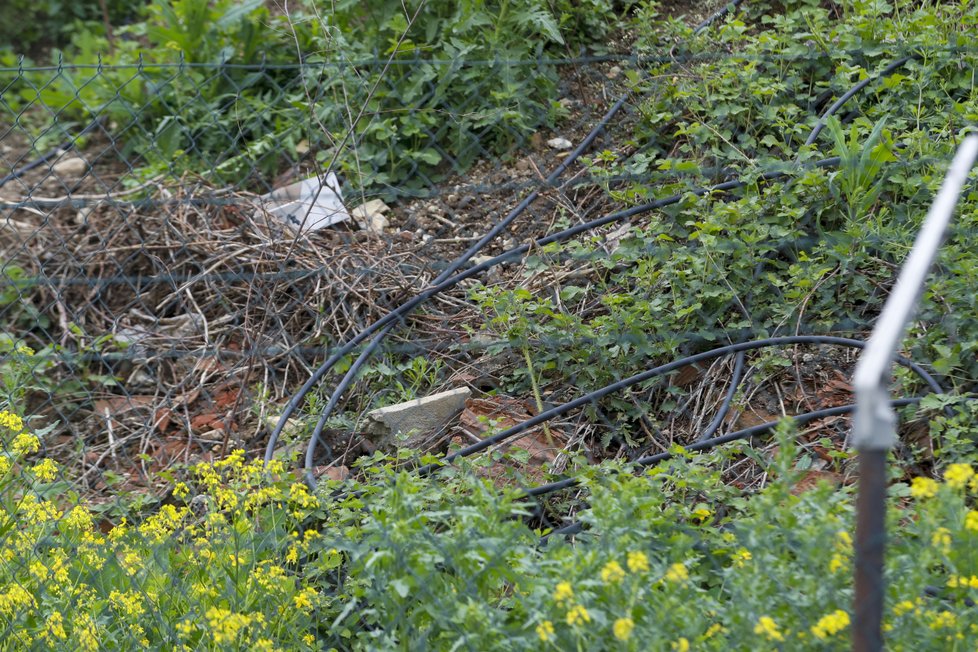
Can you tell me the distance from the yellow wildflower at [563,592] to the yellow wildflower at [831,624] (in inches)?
16.3

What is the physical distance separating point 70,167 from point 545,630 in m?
4.41

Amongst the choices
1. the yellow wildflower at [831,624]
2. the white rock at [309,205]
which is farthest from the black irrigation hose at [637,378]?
the white rock at [309,205]

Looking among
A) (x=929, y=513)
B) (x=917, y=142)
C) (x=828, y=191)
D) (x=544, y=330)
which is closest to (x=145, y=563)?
(x=544, y=330)

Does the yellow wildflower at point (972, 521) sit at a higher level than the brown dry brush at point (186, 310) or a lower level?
higher

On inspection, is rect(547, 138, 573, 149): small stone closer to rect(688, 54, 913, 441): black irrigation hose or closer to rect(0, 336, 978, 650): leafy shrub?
rect(688, 54, 913, 441): black irrigation hose

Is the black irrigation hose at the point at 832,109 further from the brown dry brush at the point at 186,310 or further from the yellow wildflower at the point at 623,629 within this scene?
the yellow wildflower at the point at 623,629

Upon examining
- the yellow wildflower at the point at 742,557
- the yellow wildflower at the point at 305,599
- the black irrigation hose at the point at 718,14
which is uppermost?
the black irrigation hose at the point at 718,14

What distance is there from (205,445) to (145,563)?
90cm

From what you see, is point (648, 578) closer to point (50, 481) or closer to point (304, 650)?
point (304, 650)

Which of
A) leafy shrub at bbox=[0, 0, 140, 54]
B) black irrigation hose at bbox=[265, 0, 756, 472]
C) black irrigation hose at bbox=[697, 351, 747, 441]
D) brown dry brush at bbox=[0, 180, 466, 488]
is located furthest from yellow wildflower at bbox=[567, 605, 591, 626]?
leafy shrub at bbox=[0, 0, 140, 54]

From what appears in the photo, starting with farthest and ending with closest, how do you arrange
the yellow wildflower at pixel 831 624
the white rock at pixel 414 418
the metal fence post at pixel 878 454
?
the white rock at pixel 414 418 < the yellow wildflower at pixel 831 624 < the metal fence post at pixel 878 454

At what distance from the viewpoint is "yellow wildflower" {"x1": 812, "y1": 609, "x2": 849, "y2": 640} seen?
164 cm

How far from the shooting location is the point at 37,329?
13.4 feet

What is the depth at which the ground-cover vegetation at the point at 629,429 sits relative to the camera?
6.02 feet
